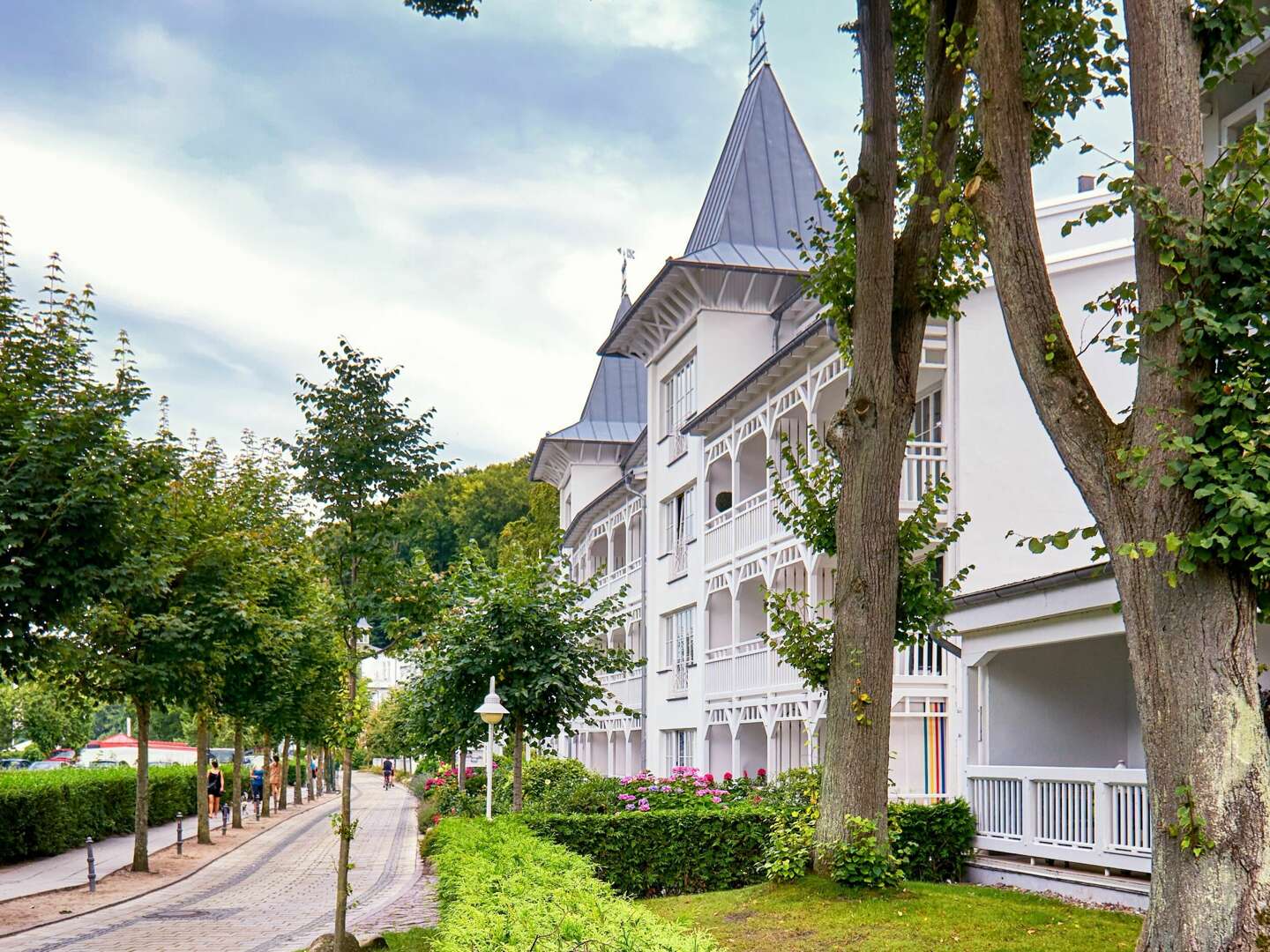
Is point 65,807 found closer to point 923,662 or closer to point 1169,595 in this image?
point 923,662

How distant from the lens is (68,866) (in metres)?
25.2

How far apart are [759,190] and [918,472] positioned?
14.7 meters

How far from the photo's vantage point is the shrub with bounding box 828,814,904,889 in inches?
484

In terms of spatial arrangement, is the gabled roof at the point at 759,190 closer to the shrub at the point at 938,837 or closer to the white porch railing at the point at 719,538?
the white porch railing at the point at 719,538

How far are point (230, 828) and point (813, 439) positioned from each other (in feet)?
88.4

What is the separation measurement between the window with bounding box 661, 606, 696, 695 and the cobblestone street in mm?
7150

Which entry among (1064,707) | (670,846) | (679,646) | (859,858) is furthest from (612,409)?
(859,858)

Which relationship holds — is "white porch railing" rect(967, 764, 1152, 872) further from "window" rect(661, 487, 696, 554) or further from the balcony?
the balcony

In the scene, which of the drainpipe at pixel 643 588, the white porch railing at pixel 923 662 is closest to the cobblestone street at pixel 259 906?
the drainpipe at pixel 643 588

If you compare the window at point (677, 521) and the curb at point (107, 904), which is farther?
the window at point (677, 521)

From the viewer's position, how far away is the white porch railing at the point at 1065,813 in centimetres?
1334

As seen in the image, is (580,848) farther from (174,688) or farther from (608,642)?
(608,642)

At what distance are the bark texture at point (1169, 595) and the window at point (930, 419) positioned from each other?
1262 centimetres

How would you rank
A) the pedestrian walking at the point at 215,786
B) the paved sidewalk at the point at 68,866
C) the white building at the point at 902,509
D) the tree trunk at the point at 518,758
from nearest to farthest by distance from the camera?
1. the white building at the point at 902,509
2. the tree trunk at the point at 518,758
3. the paved sidewalk at the point at 68,866
4. the pedestrian walking at the point at 215,786
